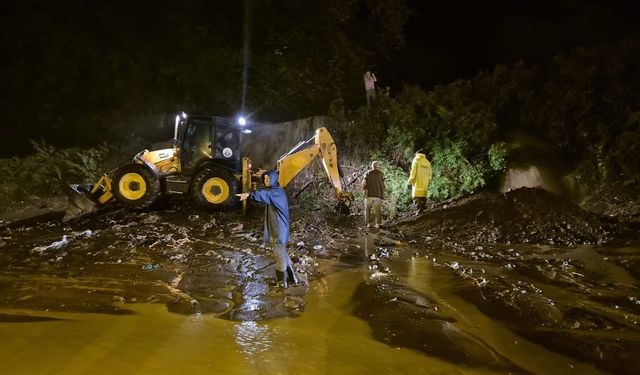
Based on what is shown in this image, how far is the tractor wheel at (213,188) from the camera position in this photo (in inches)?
467

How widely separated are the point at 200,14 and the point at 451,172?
14394mm

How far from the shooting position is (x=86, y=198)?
12086 mm

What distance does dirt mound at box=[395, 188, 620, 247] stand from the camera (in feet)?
31.2

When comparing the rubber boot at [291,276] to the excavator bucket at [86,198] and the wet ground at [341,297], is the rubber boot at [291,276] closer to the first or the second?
the wet ground at [341,297]

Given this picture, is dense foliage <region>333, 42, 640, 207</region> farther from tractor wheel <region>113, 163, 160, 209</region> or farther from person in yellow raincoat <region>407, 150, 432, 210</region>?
tractor wheel <region>113, 163, 160, 209</region>

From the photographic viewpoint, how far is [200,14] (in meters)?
22.2

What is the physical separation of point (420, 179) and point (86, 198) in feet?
26.1

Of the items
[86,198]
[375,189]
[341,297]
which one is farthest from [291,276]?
[86,198]

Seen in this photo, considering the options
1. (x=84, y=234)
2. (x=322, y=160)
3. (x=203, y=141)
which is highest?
(x=203, y=141)

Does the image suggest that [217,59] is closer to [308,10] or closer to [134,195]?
[308,10]

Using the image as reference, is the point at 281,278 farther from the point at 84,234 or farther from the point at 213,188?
the point at 213,188

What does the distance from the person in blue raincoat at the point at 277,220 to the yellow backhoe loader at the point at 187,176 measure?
194 inches

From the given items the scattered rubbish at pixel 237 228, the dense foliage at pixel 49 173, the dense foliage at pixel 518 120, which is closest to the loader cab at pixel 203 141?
the scattered rubbish at pixel 237 228

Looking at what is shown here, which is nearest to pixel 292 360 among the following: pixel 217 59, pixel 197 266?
pixel 197 266
